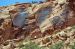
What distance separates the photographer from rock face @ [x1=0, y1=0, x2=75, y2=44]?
15.3 meters

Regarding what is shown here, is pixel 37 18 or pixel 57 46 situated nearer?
pixel 57 46

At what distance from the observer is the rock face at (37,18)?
1532 cm

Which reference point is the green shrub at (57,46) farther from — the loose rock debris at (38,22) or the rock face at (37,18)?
the rock face at (37,18)

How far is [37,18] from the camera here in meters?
16.7

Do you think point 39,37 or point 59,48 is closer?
point 59,48

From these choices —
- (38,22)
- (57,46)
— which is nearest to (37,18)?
(38,22)

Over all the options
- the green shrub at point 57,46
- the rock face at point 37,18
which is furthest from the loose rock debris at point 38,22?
the green shrub at point 57,46

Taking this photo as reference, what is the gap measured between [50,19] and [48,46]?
2892mm

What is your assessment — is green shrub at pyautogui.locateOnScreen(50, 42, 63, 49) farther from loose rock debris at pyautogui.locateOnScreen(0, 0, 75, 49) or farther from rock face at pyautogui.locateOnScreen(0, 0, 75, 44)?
rock face at pyautogui.locateOnScreen(0, 0, 75, 44)

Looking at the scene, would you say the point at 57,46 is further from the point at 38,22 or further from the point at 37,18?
the point at 37,18

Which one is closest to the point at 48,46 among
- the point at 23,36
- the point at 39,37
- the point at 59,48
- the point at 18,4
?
the point at 59,48

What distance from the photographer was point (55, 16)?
1565 cm

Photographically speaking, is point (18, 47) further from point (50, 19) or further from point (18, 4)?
point (18, 4)

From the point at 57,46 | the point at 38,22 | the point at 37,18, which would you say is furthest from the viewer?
the point at 37,18
